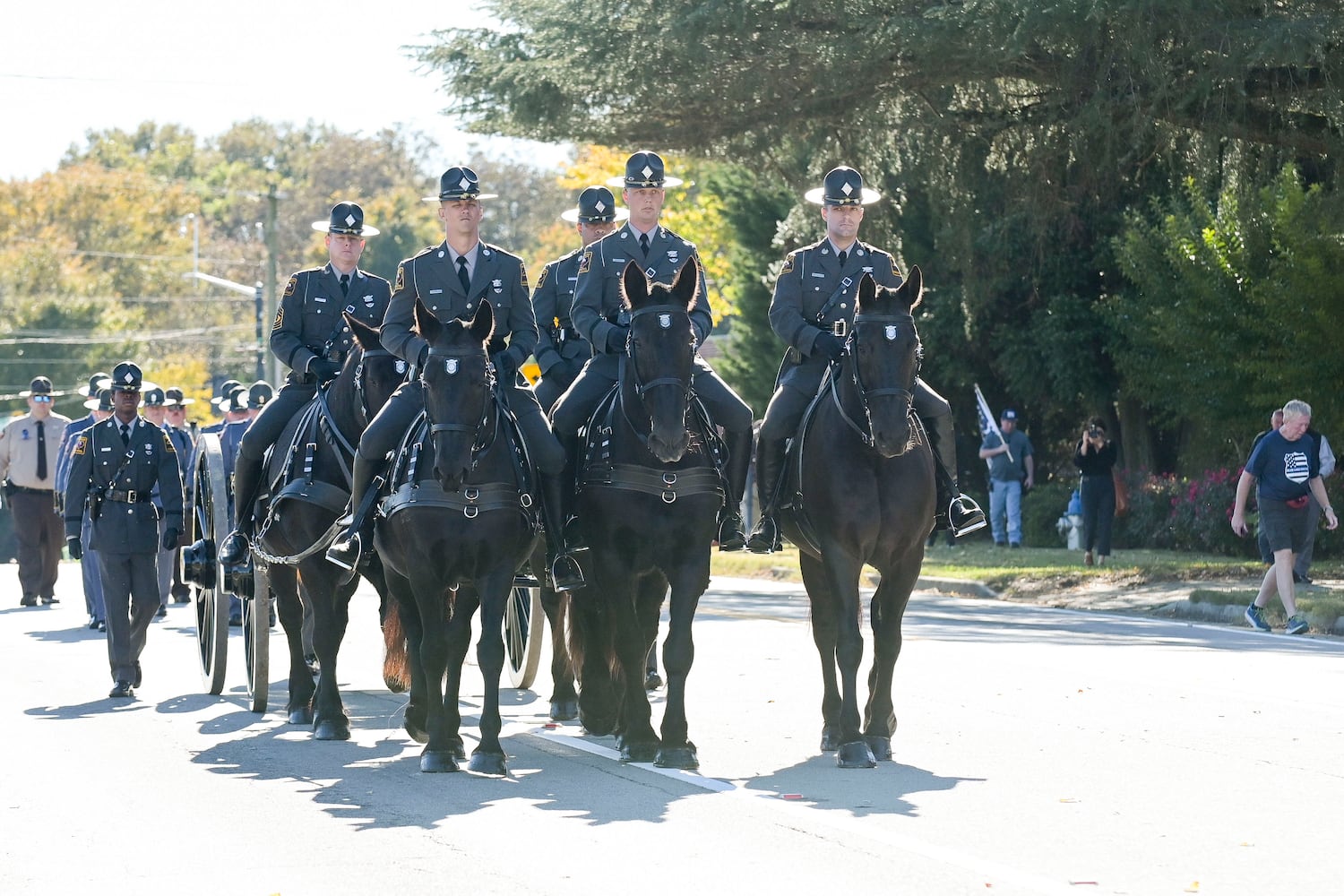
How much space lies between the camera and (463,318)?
36.1 feet

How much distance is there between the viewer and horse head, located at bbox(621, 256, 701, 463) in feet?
31.8

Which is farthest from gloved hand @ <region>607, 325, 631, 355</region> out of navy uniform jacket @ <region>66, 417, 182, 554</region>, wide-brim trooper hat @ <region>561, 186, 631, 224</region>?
navy uniform jacket @ <region>66, 417, 182, 554</region>

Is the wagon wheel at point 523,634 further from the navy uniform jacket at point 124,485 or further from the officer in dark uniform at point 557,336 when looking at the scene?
the navy uniform jacket at point 124,485

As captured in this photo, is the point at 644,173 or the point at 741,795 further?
the point at 644,173

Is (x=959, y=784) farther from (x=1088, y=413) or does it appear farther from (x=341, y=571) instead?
(x=1088, y=413)

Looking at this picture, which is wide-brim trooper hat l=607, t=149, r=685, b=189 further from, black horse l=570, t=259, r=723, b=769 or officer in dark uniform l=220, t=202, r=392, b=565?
officer in dark uniform l=220, t=202, r=392, b=565

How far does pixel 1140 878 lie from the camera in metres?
7.18

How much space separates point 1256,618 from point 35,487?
45.8 ft

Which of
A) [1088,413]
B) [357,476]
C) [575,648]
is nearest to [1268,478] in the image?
[575,648]

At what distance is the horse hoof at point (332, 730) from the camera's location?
37.2ft

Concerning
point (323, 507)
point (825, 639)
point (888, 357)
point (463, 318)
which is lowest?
point (825, 639)

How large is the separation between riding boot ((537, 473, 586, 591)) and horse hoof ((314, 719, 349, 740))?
1.62 metres

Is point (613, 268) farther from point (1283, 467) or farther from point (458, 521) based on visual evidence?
point (1283, 467)

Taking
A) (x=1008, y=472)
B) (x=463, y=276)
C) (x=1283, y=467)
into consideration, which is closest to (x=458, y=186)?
(x=463, y=276)
